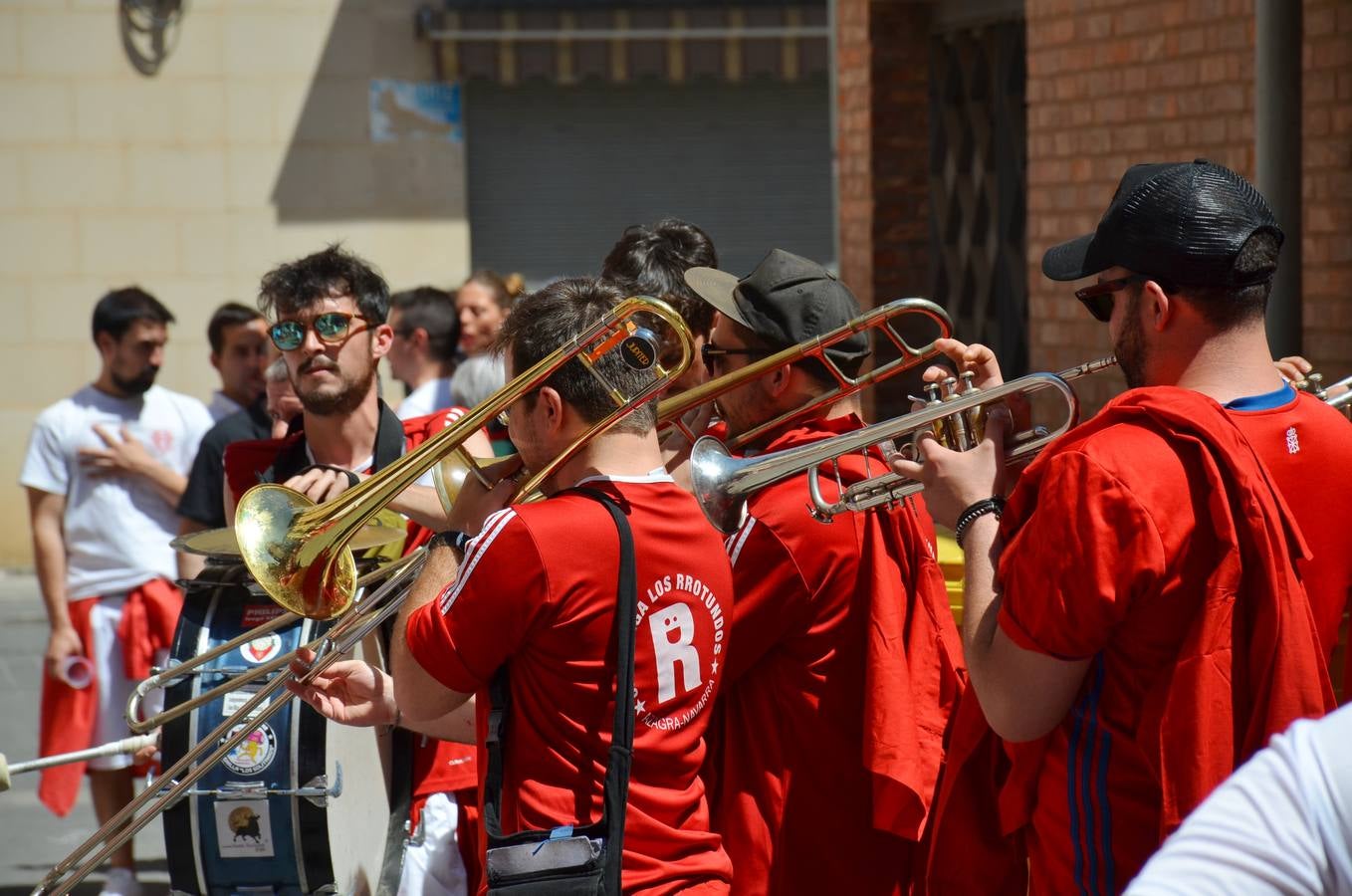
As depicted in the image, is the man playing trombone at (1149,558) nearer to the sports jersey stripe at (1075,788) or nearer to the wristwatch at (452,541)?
the sports jersey stripe at (1075,788)

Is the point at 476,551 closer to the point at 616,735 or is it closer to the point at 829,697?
the point at 616,735

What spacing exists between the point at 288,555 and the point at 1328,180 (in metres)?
3.63

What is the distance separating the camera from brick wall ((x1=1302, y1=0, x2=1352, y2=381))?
5.10m

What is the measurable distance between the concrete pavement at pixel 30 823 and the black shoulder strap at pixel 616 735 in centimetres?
363

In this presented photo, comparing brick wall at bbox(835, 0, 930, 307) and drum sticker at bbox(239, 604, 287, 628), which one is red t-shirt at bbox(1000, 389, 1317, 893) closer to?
drum sticker at bbox(239, 604, 287, 628)

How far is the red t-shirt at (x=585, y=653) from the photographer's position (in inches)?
97.3

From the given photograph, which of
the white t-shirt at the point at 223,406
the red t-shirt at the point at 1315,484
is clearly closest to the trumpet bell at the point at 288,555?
the red t-shirt at the point at 1315,484

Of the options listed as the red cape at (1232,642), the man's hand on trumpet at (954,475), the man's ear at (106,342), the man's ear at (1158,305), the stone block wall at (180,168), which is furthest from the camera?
the stone block wall at (180,168)

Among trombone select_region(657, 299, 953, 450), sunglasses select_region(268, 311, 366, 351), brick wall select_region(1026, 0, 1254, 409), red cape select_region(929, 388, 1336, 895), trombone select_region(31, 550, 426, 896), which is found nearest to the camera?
red cape select_region(929, 388, 1336, 895)

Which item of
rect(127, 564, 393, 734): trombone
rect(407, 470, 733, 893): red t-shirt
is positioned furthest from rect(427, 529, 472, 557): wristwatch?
rect(127, 564, 393, 734): trombone

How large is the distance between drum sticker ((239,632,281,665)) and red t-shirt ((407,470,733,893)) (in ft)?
3.78

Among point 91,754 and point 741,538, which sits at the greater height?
point 741,538

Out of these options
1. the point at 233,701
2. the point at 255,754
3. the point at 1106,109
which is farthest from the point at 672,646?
the point at 1106,109

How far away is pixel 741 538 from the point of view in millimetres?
2961
